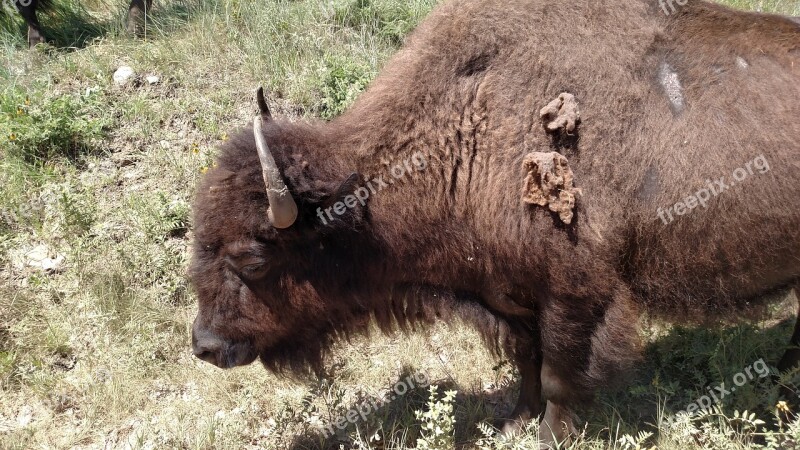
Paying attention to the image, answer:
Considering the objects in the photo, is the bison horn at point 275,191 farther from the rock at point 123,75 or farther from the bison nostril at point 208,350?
the rock at point 123,75

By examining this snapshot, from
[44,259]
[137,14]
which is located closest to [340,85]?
[137,14]

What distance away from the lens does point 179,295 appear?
16.5ft

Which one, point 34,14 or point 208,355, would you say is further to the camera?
point 34,14

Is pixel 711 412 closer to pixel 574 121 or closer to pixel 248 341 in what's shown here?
pixel 574 121

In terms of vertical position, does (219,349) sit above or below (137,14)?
below

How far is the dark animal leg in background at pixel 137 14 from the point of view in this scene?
269 inches

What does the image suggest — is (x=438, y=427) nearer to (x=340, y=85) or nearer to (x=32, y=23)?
(x=340, y=85)

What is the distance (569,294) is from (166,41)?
504cm

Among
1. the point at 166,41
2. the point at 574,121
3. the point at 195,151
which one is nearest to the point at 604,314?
the point at 574,121

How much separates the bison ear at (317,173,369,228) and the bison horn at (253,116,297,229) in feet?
0.58

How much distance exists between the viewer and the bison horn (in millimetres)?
2881

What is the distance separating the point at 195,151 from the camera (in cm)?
566

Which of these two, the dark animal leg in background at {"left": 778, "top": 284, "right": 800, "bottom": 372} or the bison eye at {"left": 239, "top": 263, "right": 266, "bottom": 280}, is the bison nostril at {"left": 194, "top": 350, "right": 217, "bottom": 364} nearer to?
the bison eye at {"left": 239, "top": 263, "right": 266, "bottom": 280}

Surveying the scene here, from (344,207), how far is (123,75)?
4152 millimetres
